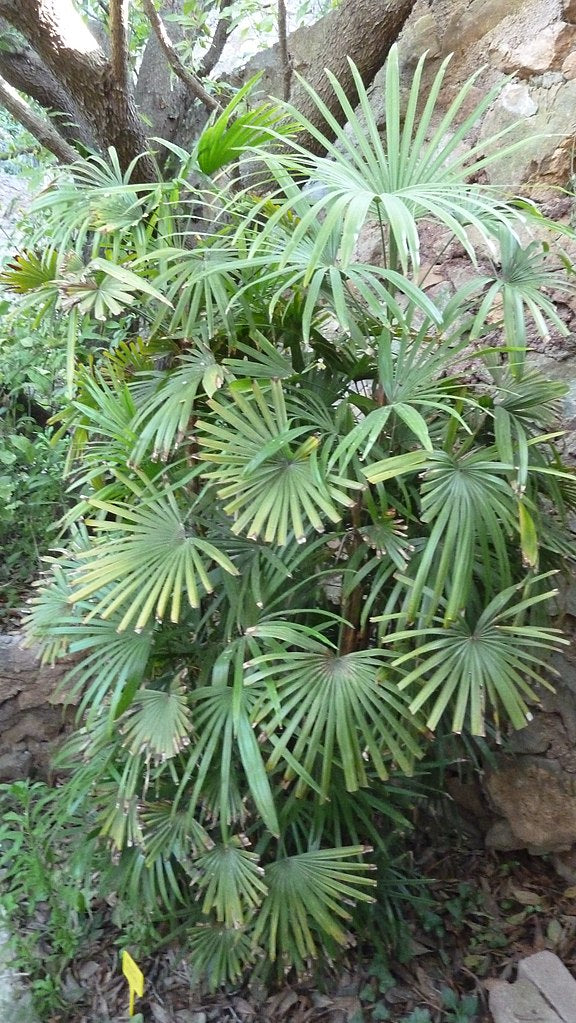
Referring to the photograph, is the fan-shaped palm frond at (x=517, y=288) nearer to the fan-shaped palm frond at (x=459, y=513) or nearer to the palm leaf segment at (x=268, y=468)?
the fan-shaped palm frond at (x=459, y=513)

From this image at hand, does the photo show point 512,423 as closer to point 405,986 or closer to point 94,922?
point 405,986

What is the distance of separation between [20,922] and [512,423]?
193 cm

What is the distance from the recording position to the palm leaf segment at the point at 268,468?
1217 millimetres

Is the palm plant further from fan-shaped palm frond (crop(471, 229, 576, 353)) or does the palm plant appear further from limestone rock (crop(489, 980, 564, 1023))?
limestone rock (crop(489, 980, 564, 1023))

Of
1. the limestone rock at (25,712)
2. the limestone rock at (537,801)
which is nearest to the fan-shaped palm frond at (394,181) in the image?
the limestone rock at (537,801)

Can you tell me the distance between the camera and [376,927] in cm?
180

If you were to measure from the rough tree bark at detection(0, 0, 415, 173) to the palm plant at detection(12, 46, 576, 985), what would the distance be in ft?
2.21

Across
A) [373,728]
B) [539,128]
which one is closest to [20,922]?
[373,728]

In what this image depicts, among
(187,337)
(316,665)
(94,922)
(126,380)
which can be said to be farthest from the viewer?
(94,922)

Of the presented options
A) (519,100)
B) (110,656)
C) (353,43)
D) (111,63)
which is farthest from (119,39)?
(110,656)

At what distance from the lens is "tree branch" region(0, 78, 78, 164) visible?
2.08 metres

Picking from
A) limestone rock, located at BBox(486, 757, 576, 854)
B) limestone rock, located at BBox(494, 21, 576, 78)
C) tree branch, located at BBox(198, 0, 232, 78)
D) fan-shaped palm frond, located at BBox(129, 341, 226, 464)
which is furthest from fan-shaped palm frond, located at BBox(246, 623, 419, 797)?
tree branch, located at BBox(198, 0, 232, 78)

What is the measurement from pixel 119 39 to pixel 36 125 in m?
0.35

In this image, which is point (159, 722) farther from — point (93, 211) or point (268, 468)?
point (93, 211)
